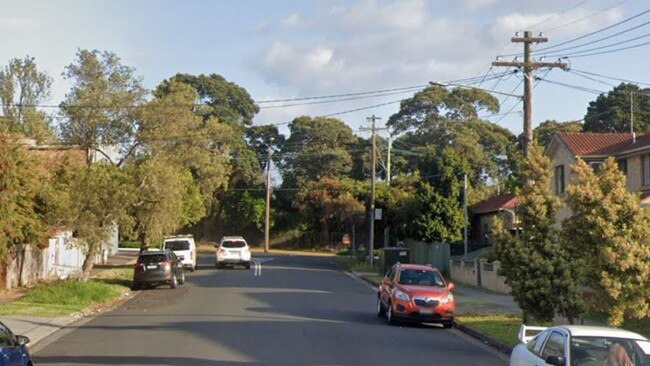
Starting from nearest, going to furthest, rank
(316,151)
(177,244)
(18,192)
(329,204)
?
(18,192), (177,244), (329,204), (316,151)

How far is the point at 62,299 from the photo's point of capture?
27328mm

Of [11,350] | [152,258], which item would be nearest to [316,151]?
[152,258]

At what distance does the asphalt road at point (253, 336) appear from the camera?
51.4 feet

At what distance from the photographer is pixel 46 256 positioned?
3734cm

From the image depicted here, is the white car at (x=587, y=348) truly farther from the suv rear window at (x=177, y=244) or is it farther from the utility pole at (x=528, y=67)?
the suv rear window at (x=177, y=244)

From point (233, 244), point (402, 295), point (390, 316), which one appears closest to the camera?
point (402, 295)

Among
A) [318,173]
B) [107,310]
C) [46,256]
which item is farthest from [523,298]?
[318,173]

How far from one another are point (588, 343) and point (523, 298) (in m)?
8.79

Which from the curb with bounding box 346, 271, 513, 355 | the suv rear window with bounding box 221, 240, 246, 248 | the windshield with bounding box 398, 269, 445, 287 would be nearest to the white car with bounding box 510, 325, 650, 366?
the curb with bounding box 346, 271, 513, 355

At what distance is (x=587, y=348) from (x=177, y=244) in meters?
36.8

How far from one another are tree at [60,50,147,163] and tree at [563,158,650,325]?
27816mm

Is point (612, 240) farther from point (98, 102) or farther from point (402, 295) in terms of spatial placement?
point (98, 102)

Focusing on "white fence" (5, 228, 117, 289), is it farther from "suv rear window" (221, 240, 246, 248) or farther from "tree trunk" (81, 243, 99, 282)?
"suv rear window" (221, 240, 246, 248)

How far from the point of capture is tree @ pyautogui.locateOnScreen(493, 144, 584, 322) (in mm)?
18188
